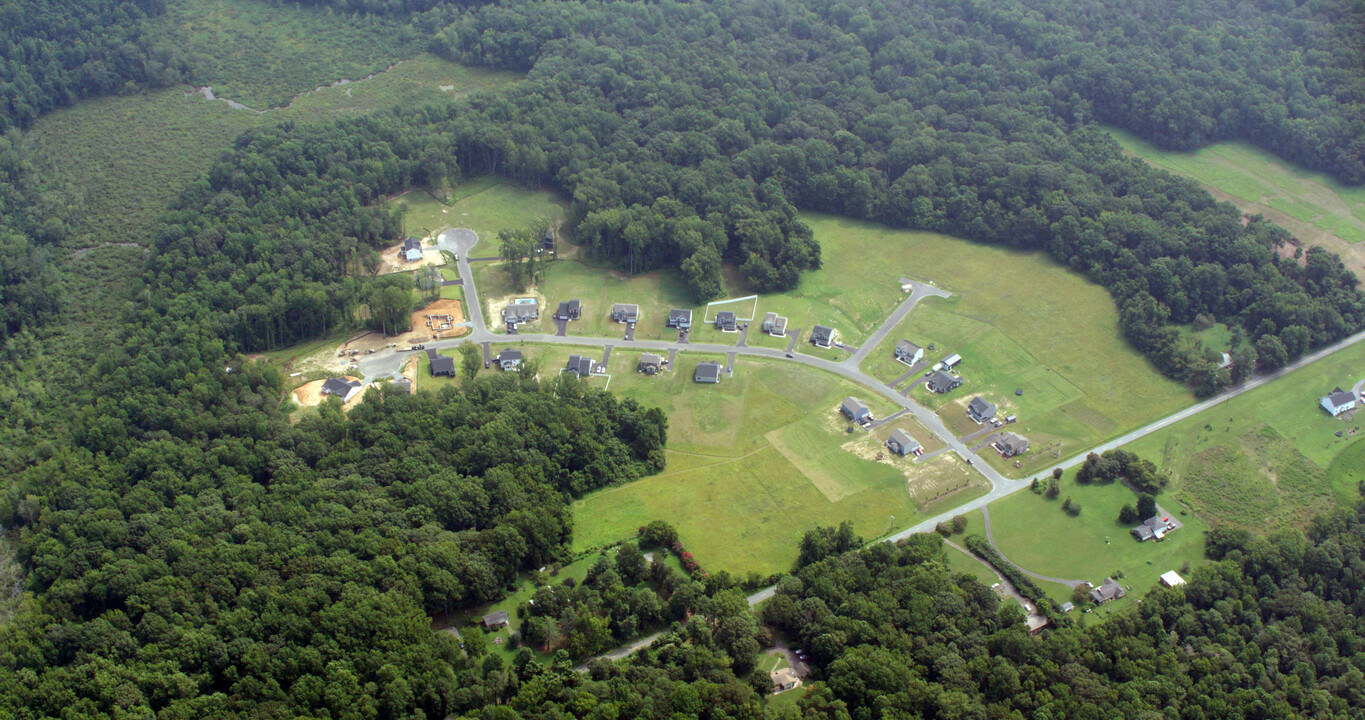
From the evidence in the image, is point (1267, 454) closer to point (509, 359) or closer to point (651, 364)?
point (651, 364)

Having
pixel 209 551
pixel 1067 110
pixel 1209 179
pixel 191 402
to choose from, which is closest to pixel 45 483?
pixel 191 402

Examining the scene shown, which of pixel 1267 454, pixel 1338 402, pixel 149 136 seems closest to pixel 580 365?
pixel 1267 454

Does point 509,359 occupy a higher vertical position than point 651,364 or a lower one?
lower

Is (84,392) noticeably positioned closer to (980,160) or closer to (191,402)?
(191,402)

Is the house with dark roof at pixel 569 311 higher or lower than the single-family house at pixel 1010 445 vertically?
lower

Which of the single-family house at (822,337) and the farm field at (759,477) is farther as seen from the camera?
the single-family house at (822,337)

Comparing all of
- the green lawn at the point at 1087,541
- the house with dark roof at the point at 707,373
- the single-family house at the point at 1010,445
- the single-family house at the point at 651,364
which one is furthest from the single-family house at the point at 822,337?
the green lawn at the point at 1087,541

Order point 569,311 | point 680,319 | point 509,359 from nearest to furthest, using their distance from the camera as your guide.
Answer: point 509,359, point 680,319, point 569,311

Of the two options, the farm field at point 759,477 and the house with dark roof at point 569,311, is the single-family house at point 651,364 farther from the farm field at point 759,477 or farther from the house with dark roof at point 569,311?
the house with dark roof at point 569,311
